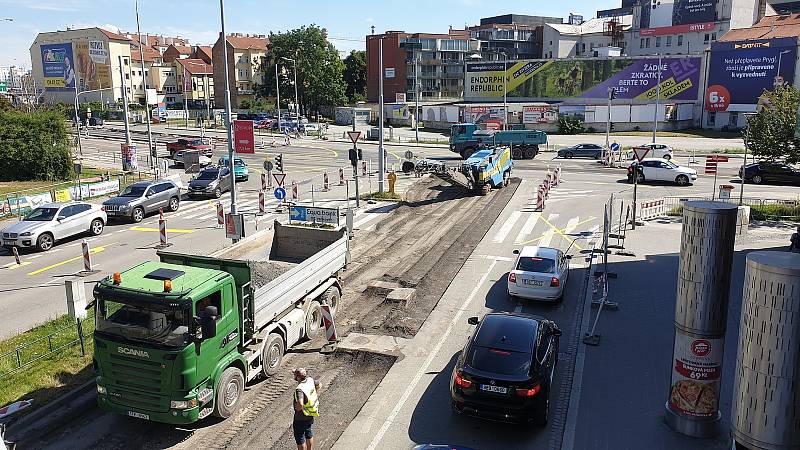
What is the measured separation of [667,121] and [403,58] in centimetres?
4313

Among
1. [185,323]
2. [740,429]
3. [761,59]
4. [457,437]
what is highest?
[761,59]

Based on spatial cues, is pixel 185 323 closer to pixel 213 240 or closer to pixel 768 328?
pixel 768 328

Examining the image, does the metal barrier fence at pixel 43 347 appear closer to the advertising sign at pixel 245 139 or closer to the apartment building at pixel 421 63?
the advertising sign at pixel 245 139

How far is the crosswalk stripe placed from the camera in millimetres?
22645

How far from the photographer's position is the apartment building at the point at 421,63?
319ft

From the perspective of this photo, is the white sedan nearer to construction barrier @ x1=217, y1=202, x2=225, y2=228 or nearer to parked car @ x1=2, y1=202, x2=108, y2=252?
construction barrier @ x1=217, y1=202, x2=225, y2=228

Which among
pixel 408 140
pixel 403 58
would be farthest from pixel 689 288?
pixel 403 58

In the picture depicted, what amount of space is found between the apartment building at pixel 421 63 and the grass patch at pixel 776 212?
73424mm

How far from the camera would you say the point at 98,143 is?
6406 cm

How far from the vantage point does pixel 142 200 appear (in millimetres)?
27141

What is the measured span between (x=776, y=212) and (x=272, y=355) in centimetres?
2348

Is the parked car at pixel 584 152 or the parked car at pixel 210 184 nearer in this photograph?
the parked car at pixel 210 184

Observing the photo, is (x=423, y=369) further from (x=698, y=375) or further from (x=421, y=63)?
(x=421, y=63)

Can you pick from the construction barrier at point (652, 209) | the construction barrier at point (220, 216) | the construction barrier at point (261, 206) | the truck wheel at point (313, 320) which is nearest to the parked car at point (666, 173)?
the construction barrier at point (652, 209)
